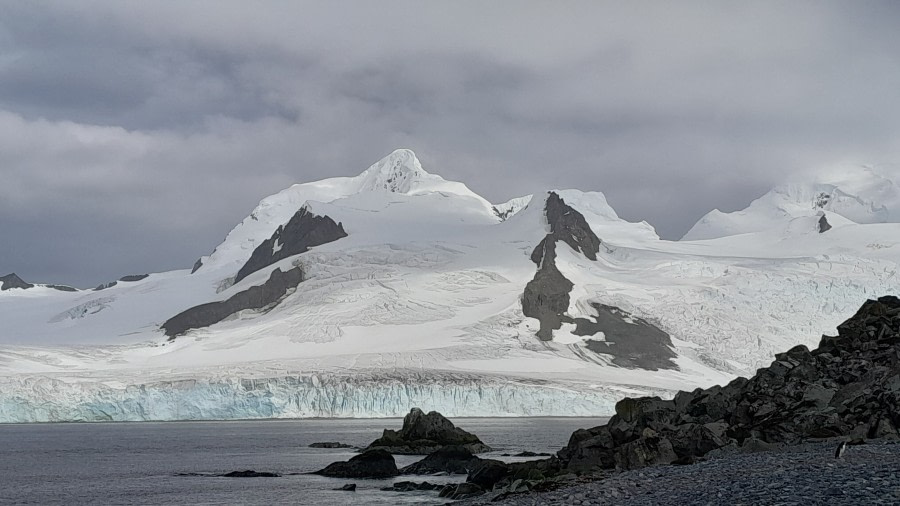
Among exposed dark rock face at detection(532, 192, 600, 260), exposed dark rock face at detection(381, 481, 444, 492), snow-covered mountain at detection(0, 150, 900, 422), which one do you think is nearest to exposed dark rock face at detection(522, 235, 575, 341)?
snow-covered mountain at detection(0, 150, 900, 422)

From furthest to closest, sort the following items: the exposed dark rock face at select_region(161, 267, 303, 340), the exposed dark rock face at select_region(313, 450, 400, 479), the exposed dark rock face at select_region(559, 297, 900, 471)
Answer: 1. the exposed dark rock face at select_region(161, 267, 303, 340)
2. the exposed dark rock face at select_region(313, 450, 400, 479)
3. the exposed dark rock face at select_region(559, 297, 900, 471)

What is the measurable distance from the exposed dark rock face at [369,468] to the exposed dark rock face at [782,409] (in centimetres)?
1298

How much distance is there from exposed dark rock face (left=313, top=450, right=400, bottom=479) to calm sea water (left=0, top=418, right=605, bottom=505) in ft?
5.36

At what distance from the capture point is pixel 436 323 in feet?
463

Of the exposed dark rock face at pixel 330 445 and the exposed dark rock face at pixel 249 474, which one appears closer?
the exposed dark rock face at pixel 249 474

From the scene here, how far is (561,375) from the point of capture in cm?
12131

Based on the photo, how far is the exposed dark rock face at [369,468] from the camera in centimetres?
4662

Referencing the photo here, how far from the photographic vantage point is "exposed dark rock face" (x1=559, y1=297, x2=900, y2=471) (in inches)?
1165

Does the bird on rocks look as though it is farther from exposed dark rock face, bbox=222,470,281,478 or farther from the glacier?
the glacier

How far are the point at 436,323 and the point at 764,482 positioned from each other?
120m

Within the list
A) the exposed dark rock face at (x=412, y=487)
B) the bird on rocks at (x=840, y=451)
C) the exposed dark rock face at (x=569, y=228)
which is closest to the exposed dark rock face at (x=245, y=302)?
the exposed dark rock face at (x=569, y=228)

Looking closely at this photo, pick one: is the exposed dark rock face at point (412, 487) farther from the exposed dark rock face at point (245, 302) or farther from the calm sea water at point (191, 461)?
the exposed dark rock face at point (245, 302)

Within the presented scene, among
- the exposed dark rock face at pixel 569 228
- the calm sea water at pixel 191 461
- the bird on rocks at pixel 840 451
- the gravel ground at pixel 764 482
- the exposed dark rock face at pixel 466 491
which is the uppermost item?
the exposed dark rock face at pixel 569 228

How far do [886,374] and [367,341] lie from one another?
4101 inches
